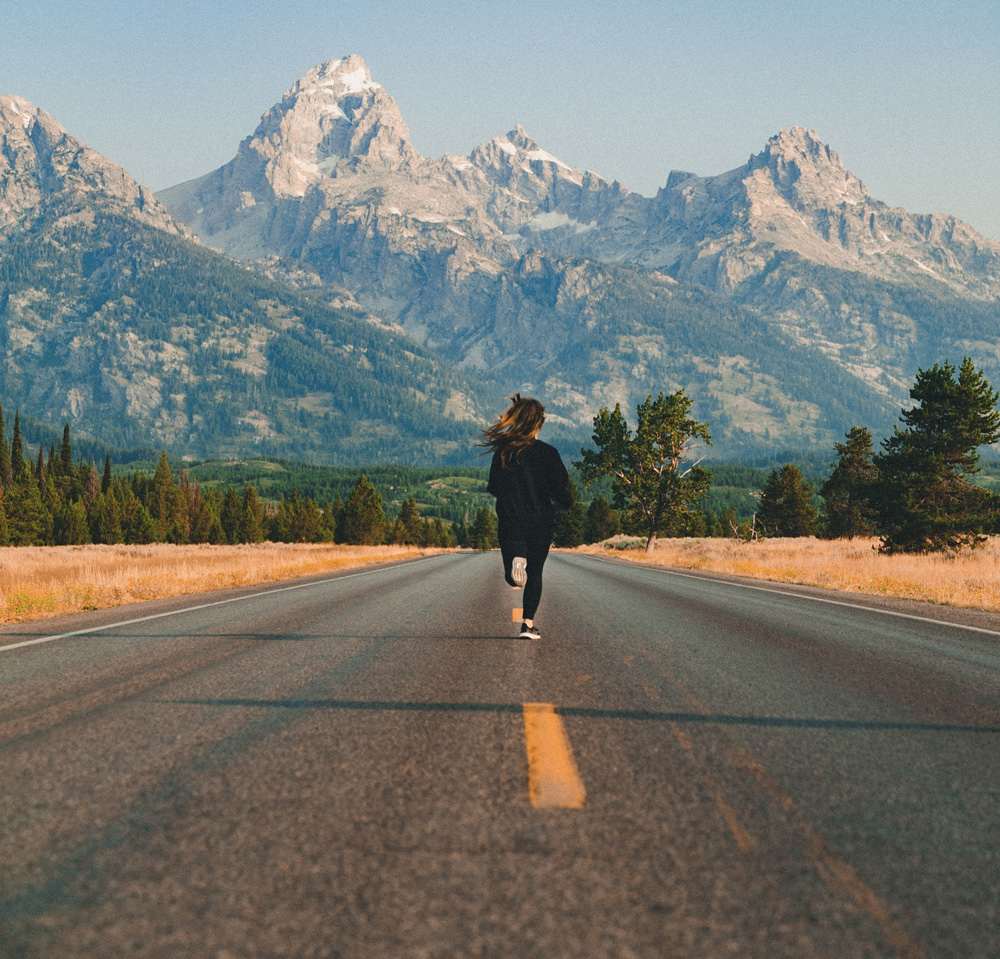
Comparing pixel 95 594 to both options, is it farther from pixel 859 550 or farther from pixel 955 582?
pixel 859 550

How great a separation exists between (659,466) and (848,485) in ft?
61.8

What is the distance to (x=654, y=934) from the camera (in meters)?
2.25

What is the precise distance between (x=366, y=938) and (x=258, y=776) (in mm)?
1662

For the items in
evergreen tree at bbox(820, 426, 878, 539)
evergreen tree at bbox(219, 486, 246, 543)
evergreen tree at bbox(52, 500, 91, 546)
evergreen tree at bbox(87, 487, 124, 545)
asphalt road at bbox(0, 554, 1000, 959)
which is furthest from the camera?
evergreen tree at bbox(219, 486, 246, 543)

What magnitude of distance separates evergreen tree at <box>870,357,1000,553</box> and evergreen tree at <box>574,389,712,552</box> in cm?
1545

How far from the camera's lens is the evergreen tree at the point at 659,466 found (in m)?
51.8

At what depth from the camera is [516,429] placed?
859 cm

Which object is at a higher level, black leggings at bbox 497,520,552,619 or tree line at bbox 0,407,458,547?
black leggings at bbox 497,520,552,619

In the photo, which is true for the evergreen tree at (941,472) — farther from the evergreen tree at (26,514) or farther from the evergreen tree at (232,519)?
the evergreen tree at (232,519)

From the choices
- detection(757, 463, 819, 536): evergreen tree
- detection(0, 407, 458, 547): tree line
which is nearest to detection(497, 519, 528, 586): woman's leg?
detection(757, 463, 819, 536): evergreen tree

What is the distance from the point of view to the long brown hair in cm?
857

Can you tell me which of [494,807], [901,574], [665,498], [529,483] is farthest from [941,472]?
[494,807]

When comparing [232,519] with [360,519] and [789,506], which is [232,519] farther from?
[789,506]

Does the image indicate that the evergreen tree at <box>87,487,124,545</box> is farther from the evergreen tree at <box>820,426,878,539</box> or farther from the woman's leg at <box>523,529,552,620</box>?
the woman's leg at <box>523,529,552,620</box>
